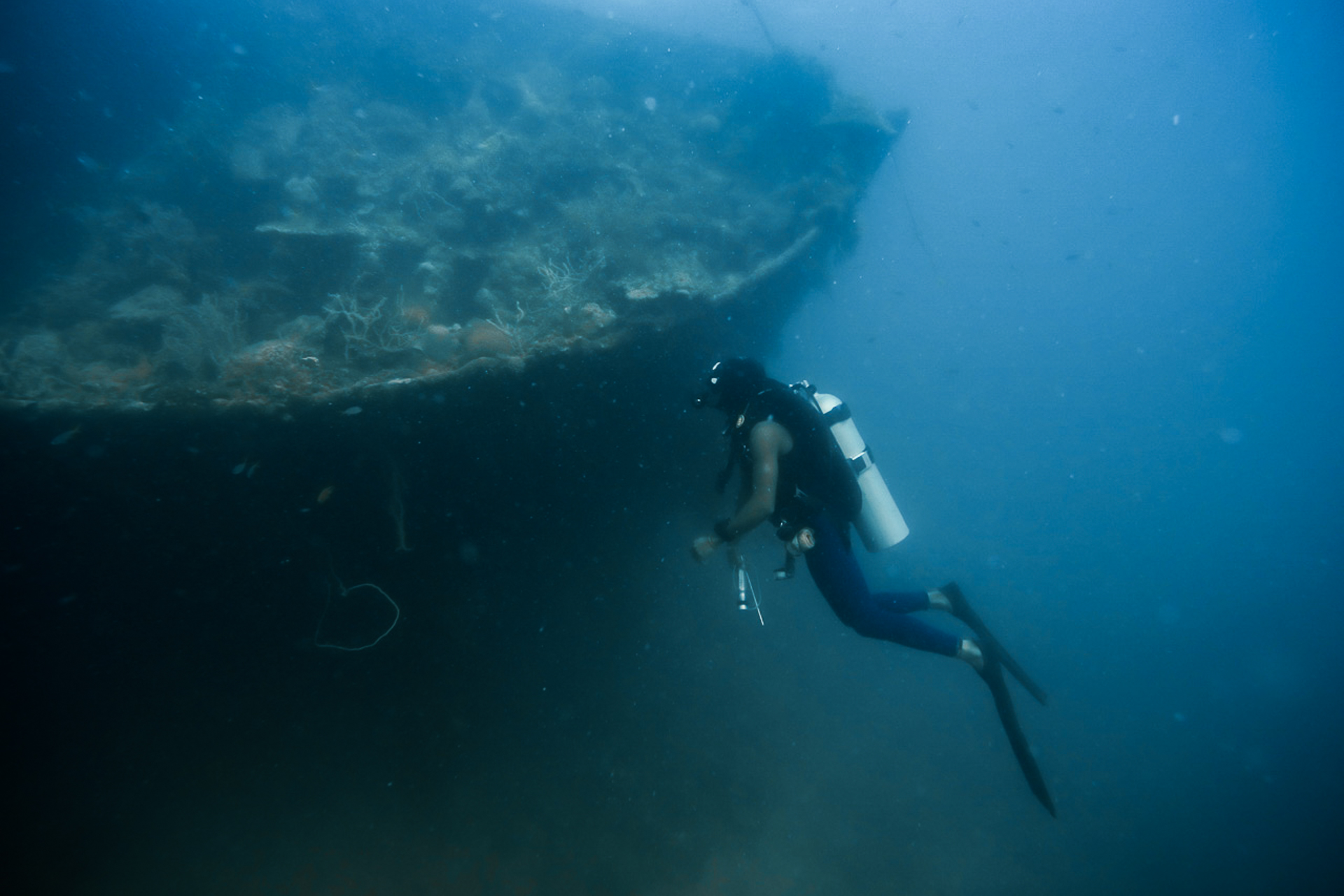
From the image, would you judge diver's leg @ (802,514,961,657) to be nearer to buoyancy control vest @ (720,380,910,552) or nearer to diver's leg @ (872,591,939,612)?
buoyancy control vest @ (720,380,910,552)

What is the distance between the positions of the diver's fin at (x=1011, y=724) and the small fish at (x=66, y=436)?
7182mm

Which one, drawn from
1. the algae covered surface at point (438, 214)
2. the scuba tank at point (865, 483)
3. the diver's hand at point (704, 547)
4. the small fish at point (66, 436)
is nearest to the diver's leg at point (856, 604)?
the scuba tank at point (865, 483)

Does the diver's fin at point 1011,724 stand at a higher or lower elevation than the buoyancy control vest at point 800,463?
lower

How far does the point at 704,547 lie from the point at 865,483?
243cm

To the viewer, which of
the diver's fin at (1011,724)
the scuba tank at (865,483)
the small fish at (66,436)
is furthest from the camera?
the scuba tank at (865,483)

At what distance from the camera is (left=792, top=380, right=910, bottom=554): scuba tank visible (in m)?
5.10

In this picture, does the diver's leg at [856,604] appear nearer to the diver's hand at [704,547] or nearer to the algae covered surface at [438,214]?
the diver's hand at [704,547]

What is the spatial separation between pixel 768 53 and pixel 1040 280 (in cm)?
6536

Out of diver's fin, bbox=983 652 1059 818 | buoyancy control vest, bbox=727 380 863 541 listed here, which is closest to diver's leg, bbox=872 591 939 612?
diver's fin, bbox=983 652 1059 818

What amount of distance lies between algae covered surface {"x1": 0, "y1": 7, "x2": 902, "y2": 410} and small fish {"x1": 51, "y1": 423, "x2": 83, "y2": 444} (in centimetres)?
15

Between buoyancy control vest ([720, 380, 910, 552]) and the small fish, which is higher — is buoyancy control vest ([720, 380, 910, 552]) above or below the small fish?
below

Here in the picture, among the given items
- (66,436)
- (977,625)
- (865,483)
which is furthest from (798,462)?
(66,436)

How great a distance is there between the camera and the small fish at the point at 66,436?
278 centimetres

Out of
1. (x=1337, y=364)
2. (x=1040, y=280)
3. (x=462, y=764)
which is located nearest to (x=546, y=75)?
(x=462, y=764)
